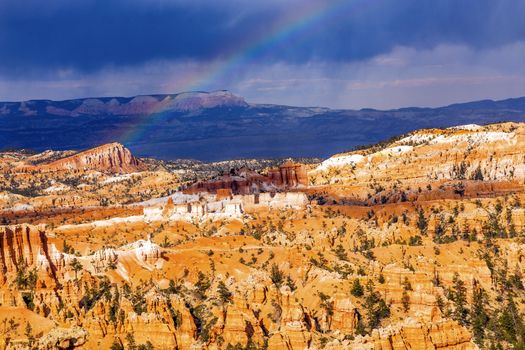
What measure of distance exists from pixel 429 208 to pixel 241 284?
6162cm

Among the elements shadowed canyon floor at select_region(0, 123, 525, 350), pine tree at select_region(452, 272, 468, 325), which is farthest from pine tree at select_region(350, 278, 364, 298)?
pine tree at select_region(452, 272, 468, 325)

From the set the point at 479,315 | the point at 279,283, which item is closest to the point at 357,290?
the point at 279,283

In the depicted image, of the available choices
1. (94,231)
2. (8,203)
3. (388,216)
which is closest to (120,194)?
(8,203)

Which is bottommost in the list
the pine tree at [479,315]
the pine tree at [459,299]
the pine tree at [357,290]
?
the pine tree at [479,315]

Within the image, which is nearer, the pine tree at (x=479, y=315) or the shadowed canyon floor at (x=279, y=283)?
the shadowed canyon floor at (x=279, y=283)

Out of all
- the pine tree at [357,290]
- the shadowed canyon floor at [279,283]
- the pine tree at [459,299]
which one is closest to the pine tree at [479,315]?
the shadowed canyon floor at [279,283]

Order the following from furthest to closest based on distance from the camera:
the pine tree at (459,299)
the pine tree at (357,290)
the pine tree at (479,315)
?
the pine tree at (357,290) < the pine tree at (459,299) < the pine tree at (479,315)

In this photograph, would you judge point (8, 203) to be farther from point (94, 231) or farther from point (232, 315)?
point (232, 315)

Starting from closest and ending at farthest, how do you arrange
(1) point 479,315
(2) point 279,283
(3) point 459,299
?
1. (1) point 479,315
2. (3) point 459,299
3. (2) point 279,283

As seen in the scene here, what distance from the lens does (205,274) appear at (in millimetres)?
73312

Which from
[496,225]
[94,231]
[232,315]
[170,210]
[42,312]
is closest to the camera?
[232,315]

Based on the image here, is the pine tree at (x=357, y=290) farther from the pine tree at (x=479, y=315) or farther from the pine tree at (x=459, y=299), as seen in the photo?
the pine tree at (x=479, y=315)

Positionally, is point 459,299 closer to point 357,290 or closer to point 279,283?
point 357,290

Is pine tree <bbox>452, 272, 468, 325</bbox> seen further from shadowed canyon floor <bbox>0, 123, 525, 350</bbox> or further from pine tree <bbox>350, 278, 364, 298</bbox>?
pine tree <bbox>350, 278, 364, 298</bbox>
